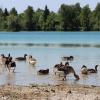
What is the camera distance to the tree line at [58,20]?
14025cm

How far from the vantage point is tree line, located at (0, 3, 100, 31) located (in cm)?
14025

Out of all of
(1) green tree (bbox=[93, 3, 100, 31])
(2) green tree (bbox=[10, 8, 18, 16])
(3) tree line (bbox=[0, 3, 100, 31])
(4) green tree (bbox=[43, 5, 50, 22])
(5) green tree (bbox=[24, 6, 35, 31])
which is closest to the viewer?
(1) green tree (bbox=[93, 3, 100, 31])

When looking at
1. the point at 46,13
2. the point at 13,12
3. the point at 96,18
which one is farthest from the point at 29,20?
the point at 96,18

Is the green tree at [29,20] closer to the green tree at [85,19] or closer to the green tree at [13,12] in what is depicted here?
the green tree at [13,12]

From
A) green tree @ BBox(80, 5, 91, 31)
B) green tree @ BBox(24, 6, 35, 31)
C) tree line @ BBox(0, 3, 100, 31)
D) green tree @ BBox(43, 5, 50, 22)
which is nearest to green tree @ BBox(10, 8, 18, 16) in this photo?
tree line @ BBox(0, 3, 100, 31)

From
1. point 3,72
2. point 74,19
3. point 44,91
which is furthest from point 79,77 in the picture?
point 74,19

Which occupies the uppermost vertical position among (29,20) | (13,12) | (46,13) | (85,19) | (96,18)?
(13,12)

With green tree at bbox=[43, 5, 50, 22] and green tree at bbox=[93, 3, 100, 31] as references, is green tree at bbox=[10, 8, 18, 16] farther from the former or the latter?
green tree at bbox=[93, 3, 100, 31]

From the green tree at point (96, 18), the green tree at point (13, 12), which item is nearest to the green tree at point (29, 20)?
the green tree at point (13, 12)

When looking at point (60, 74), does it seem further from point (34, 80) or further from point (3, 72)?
point (3, 72)

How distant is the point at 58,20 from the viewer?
142m

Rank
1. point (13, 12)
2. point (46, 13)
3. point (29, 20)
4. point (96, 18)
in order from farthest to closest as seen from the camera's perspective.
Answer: point (13, 12), point (46, 13), point (29, 20), point (96, 18)

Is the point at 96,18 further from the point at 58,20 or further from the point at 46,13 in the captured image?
the point at 46,13

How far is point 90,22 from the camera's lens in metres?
140
